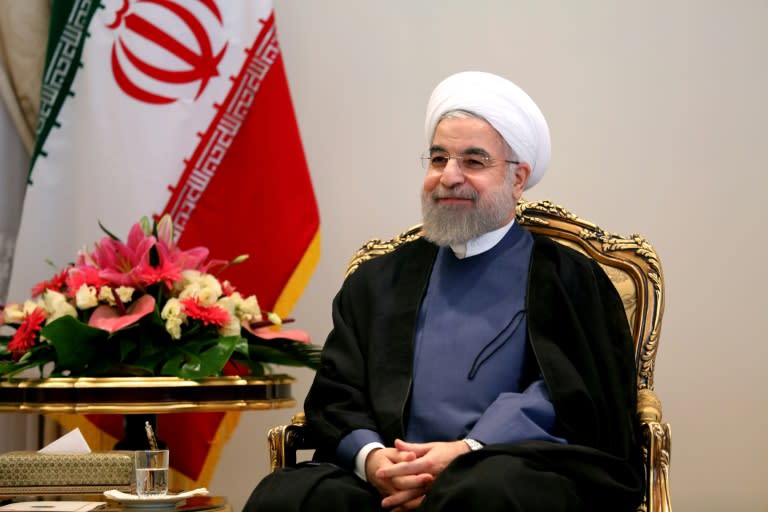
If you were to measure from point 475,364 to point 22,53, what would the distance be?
2297mm

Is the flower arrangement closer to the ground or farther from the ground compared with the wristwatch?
farther from the ground

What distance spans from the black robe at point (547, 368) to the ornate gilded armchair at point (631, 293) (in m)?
0.06

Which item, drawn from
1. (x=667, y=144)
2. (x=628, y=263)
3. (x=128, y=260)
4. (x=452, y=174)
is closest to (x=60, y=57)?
(x=128, y=260)

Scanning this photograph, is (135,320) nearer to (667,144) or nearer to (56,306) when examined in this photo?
(56,306)

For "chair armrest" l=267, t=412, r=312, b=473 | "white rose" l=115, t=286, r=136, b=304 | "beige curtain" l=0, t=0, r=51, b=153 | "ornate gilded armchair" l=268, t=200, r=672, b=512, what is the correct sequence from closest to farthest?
"ornate gilded armchair" l=268, t=200, r=672, b=512 < "chair armrest" l=267, t=412, r=312, b=473 < "white rose" l=115, t=286, r=136, b=304 < "beige curtain" l=0, t=0, r=51, b=153

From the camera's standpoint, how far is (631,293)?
2934 millimetres

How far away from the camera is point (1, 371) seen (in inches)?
119

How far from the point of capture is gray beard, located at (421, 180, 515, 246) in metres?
2.81

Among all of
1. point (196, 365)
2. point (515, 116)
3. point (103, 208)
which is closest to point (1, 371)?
point (196, 365)

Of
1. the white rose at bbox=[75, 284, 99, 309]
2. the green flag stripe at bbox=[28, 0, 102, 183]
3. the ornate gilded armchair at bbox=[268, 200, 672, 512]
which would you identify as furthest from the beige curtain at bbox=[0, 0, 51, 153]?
the ornate gilded armchair at bbox=[268, 200, 672, 512]

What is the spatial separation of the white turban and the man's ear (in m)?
0.02

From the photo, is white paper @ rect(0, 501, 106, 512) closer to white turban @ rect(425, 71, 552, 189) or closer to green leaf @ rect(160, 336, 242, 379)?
green leaf @ rect(160, 336, 242, 379)

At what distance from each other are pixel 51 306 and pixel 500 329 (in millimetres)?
1348

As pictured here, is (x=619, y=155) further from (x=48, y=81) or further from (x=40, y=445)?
(x=40, y=445)
